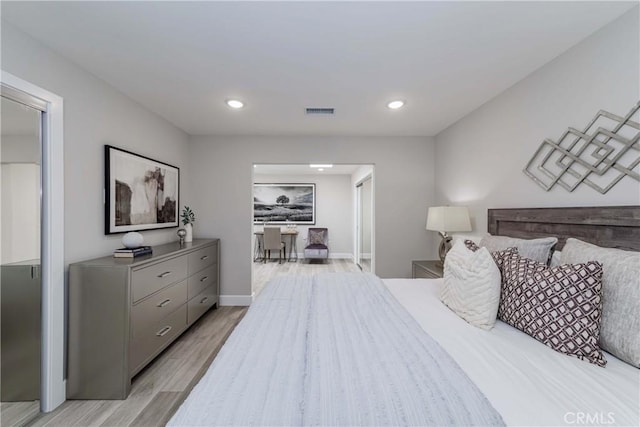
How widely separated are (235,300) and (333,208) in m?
4.42

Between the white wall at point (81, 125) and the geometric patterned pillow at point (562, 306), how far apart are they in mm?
2907

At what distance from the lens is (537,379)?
3.23ft

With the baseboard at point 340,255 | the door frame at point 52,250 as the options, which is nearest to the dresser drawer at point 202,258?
the door frame at point 52,250

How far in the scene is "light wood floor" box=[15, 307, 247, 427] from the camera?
1794mm

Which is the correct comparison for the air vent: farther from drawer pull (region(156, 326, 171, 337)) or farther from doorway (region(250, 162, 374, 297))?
doorway (region(250, 162, 374, 297))

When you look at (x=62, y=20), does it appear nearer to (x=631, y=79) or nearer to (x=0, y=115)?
(x=0, y=115)

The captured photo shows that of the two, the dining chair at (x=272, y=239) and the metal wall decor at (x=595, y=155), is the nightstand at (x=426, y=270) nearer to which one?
the metal wall decor at (x=595, y=155)

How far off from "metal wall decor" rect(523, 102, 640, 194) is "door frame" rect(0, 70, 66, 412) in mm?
3436

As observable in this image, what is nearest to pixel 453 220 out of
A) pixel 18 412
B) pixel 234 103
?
pixel 234 103

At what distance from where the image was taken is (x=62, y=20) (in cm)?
159

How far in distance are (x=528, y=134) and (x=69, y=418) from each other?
12.6ft

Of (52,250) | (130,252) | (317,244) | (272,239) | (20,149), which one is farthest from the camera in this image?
(317,244)

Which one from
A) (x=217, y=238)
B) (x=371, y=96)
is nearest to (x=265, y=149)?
(x=217, y=238)

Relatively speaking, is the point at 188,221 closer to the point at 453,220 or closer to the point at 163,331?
the point at 163,331
